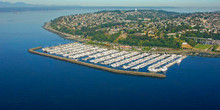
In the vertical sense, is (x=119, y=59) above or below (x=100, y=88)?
above

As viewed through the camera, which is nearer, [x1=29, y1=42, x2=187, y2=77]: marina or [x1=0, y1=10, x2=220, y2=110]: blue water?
[x1=0, y1=10, x2=220, y2=110]: blue water

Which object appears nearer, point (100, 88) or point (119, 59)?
point (100, 88)

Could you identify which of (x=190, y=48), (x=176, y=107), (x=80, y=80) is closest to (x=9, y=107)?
(x=80, y=80)

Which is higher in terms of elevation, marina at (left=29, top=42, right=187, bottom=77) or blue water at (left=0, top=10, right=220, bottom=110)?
marina at (left=29, top=42, right=187, bottom=77)

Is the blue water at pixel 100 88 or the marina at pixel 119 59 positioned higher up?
the marina at pixel 119 59
